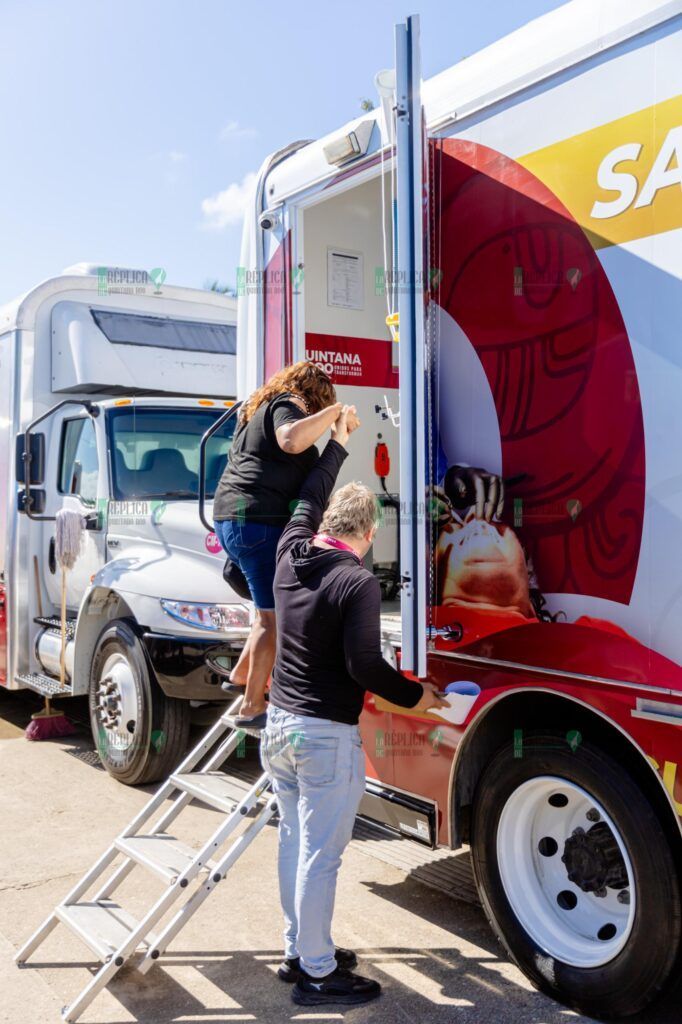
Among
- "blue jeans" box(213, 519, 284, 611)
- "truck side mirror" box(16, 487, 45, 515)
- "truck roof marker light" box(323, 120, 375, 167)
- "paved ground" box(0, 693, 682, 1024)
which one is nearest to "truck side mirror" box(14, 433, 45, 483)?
"truck side mirror" box(16, 487, 45, 515)

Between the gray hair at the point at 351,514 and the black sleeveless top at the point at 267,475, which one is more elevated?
the black sleeveless top at the point at 267,475

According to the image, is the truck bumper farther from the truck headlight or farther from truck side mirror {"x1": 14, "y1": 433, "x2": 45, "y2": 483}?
truck side mirror {"x1": 14, "y1": 433, "x2": 45, "y2": 483}

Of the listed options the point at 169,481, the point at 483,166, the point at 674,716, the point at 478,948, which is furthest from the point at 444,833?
the point at 169,481

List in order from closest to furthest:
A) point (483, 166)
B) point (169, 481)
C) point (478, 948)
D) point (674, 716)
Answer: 1. point (674, 716)
2. point (483, 166)
3. point (478, 948)
4. point (169, 481)

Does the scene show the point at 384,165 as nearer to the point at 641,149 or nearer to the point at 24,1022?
the point at 641,149

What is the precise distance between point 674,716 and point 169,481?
14.9 feet

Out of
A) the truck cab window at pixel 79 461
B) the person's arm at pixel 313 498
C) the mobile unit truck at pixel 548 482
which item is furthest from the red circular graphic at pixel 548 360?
the truck cab window at pixel 79 461

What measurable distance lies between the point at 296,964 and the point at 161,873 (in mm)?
606

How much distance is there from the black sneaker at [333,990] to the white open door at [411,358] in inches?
44.9

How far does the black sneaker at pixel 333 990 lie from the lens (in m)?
3.58

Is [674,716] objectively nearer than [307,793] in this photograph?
Yes

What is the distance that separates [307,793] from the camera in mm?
3547

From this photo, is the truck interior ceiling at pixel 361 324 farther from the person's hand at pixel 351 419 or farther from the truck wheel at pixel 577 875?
the truck wheel at pixel 577 875
